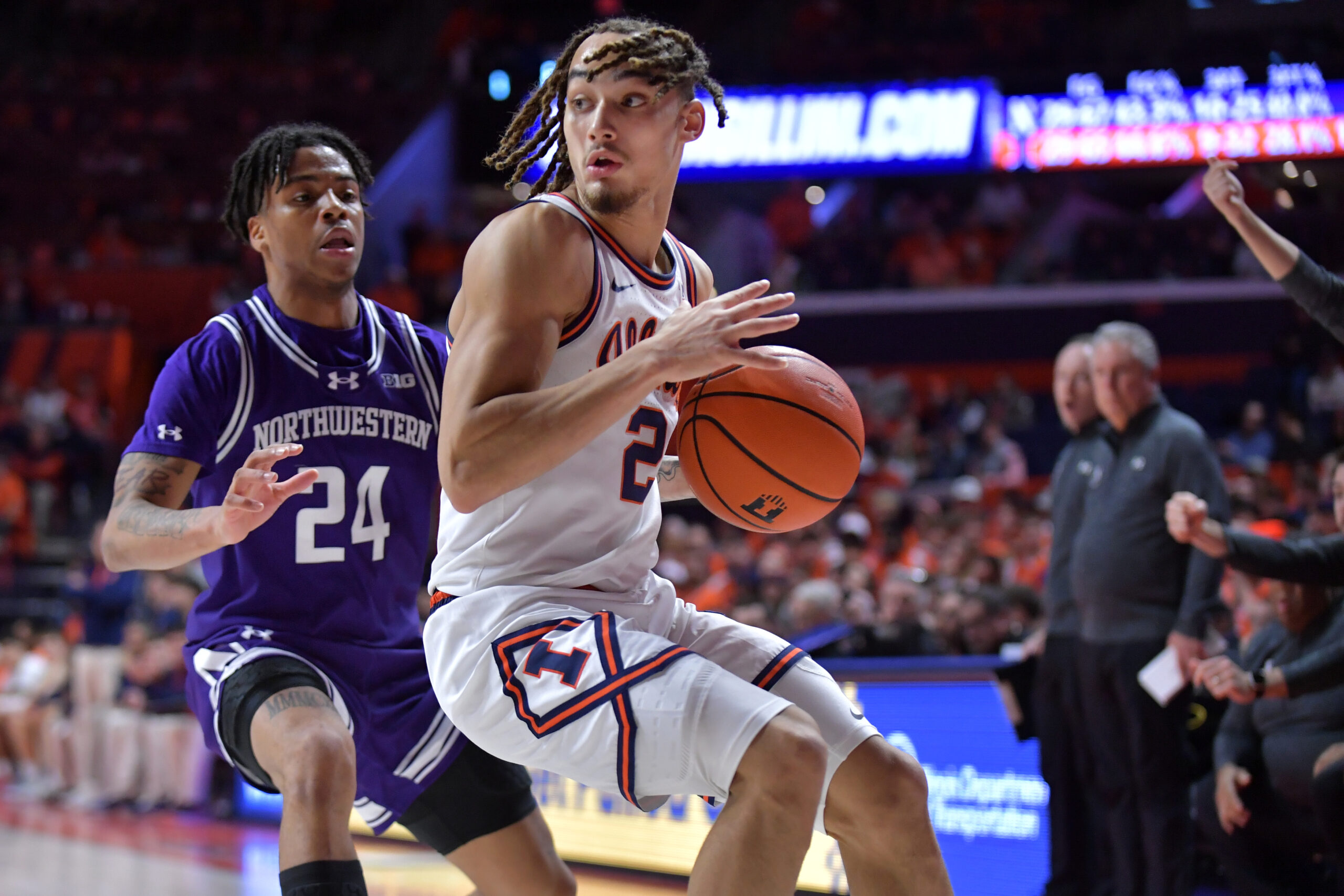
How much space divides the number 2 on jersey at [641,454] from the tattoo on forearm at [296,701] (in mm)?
852

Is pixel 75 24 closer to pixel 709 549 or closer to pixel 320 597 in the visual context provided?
pixel 709 549

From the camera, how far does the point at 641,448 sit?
2.57 meters

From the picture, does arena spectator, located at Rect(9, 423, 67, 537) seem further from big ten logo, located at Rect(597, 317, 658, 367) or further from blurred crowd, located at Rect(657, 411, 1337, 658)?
big ten logo, located at Rect(597, 317, 658, 367)

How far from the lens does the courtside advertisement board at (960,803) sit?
5.20 meters

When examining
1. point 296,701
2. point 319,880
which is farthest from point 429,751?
point 319,880

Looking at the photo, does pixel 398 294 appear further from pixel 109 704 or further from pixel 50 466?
pixel 109 704

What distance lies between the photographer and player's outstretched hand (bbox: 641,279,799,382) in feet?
7.15

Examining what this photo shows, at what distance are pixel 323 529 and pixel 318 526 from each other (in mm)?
16

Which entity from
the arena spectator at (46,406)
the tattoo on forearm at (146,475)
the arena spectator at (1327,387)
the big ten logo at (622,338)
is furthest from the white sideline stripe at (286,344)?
the arena spectator at (46,406)

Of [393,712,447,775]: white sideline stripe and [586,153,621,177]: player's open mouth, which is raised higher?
[586,153,621,177]: player's open mouth

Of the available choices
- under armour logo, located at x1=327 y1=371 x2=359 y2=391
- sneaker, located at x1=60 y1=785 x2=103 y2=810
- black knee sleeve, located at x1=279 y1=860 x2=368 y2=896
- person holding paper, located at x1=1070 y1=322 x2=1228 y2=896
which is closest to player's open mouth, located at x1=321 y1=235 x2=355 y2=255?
under armour logo, located at x1=327 y1=371 x2=359 y2=391

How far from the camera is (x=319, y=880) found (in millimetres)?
2500

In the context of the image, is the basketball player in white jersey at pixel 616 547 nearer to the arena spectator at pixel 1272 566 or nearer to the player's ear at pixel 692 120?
the player's ear at pixel 692 120

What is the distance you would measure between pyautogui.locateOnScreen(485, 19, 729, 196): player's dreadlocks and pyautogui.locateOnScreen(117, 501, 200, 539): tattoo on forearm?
1.03m
